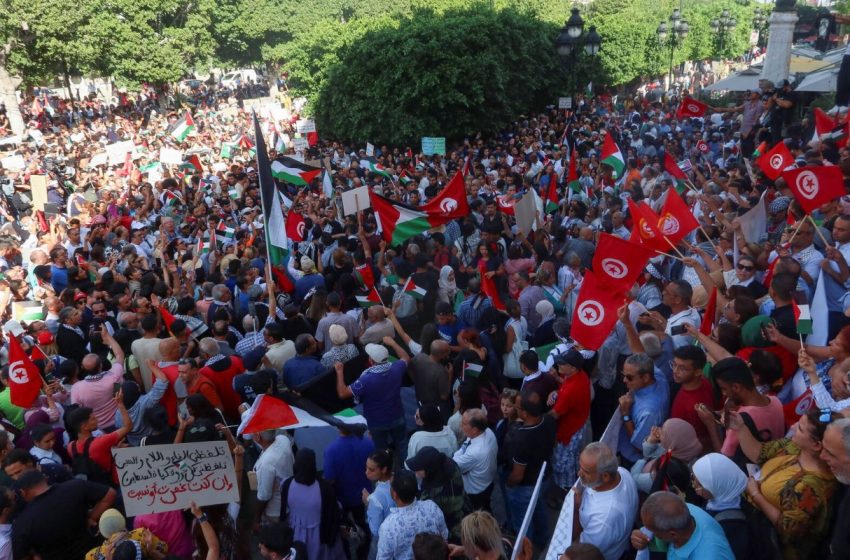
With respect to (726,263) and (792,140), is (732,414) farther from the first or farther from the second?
(792,140)

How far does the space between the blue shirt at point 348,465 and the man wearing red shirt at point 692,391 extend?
7.09 feet

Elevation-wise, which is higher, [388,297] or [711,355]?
[711,355]

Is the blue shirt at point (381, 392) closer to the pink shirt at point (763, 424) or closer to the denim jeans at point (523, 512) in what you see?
the denim jeans at point (523, 512)

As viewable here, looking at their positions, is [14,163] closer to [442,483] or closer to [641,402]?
[442,483]

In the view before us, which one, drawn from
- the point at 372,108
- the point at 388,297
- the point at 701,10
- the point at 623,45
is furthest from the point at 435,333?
the point at 701,10

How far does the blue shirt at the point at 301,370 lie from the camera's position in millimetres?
6371

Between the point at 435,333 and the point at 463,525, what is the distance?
3.02 metres

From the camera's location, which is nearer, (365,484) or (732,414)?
(732,414)

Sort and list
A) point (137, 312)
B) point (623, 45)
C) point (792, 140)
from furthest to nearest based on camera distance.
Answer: point (623, 45)
point (792, 140)
point (137, 312)

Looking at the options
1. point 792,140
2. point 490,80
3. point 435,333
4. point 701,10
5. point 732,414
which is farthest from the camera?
point 701,10

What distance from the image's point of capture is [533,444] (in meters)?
5.01

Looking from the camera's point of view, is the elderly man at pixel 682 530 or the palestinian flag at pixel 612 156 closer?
the elderly man at pixel 682 530

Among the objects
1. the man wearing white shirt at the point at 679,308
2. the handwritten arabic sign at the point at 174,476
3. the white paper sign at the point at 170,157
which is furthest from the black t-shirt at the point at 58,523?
the white paper sign at the point at 170,157

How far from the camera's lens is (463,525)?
379cm
